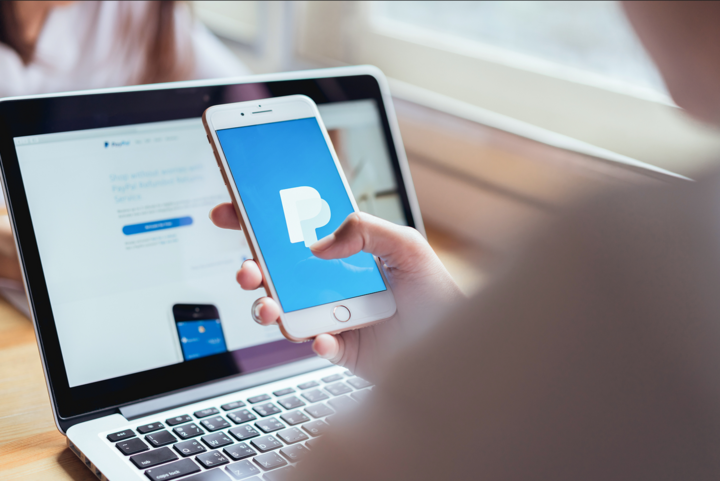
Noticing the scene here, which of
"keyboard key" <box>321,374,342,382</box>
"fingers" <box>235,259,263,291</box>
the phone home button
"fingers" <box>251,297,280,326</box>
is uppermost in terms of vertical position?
"fingers" <box>235,259,263,291</box>

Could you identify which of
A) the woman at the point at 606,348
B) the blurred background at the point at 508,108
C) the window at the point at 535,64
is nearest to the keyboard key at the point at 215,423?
the woman at the point at 606,348

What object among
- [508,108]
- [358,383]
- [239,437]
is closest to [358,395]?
[358,383]

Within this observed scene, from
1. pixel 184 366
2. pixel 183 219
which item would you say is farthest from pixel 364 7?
pixel 184 366

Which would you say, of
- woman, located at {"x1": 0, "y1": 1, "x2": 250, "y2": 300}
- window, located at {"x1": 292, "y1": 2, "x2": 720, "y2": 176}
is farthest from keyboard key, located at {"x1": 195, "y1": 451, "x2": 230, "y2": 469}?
woman, located at {"x1": 0, "y1": 1, "x2": 250, "y2": 300}

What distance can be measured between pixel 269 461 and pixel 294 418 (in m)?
0.06

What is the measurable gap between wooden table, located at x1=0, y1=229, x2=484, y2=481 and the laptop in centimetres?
2

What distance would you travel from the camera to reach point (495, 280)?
23 centimetres

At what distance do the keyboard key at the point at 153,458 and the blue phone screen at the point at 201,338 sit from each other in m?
0.10

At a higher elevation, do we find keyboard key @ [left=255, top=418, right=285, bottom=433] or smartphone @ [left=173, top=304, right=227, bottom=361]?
smartphone @ [left=173, top=304, right=227, bottom=361]

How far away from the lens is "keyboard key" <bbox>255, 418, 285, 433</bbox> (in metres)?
0.42

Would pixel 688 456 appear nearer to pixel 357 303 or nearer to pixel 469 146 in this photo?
pixel 357 303

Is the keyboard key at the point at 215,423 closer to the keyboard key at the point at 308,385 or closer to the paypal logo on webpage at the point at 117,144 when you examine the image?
the keyboard key at the point at 308,385

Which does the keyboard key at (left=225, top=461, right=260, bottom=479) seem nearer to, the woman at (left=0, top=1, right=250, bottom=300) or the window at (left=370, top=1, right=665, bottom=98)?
the window at (left=370, top=1, right=665, bottom=98)

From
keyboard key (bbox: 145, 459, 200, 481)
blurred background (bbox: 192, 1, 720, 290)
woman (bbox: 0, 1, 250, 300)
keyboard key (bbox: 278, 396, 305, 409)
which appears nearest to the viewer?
keyboard key (bbox: 145, 459, 200, 481)
